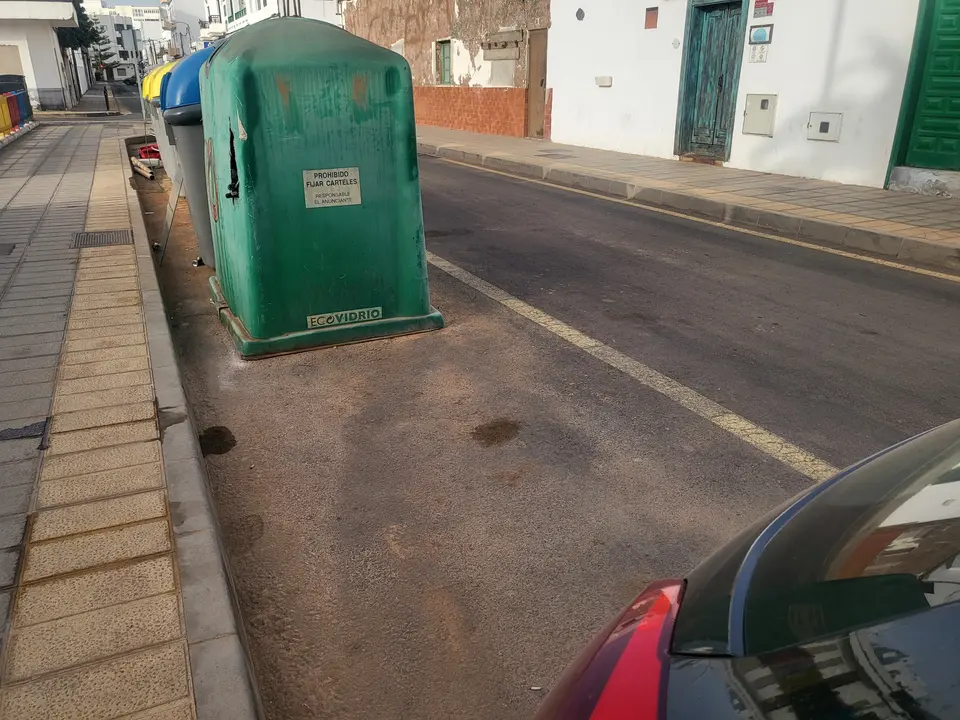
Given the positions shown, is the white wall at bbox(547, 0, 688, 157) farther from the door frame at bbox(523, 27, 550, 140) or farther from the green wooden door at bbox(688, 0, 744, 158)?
the green wooden door at bbox(688, 0, 744, 158)

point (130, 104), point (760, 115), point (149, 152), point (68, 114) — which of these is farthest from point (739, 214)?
point (130, 104)

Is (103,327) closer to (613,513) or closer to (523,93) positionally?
(613,513)

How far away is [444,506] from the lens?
318cm

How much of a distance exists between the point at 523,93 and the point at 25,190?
1158 cm

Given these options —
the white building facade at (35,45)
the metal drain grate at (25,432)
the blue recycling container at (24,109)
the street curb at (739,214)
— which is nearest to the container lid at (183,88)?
the metal drain grate at (25,432)

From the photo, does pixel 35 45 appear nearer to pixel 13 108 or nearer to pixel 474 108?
pixel 13 108

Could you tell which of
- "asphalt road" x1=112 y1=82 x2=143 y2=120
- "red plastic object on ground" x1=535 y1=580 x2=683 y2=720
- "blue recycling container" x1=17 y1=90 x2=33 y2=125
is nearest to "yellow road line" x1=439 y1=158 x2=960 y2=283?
"red plastic object on ground" x1=535 y1=580 x2=683 y2=720

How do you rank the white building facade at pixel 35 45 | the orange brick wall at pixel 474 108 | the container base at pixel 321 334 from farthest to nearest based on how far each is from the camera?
the white building facade at pixel 35 45, the orange brick wall at pixel 474 108, the container base at pixel 321 334

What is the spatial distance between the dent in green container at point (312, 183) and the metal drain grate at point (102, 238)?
9.47ft

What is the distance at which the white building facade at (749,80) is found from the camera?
394 inches

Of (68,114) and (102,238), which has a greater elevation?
(68,114)

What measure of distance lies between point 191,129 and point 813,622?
6.57 metres

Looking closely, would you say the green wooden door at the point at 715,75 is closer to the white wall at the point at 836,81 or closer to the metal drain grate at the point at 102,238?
the white wall at the point at 836,81

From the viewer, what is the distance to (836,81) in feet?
34.8
